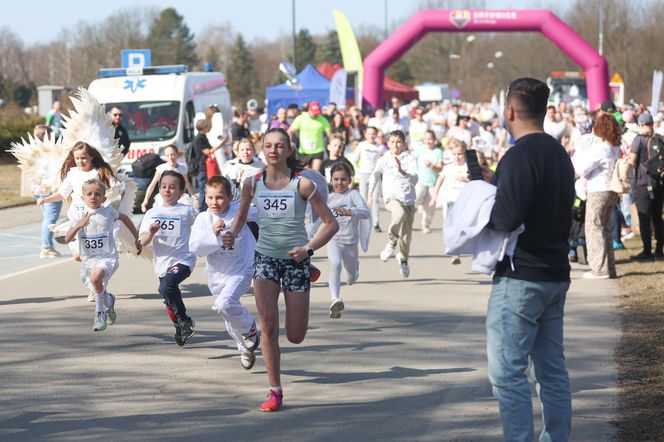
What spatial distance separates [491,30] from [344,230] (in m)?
27.9

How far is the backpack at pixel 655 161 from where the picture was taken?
1479 centimetres

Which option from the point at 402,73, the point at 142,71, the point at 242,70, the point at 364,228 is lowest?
the point at 364,228

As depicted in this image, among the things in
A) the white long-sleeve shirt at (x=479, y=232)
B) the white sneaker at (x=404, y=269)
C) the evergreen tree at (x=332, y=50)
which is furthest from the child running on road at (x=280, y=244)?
the evergreen tree at (x=332, y=50)

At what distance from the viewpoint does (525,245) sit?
5.49 metres

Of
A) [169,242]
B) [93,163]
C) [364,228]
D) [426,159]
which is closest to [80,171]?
[93,163]

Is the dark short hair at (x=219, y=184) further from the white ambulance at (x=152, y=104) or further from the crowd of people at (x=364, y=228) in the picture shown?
the white ambulance at (x=152, y=104)

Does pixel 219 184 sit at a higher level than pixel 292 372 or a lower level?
higher

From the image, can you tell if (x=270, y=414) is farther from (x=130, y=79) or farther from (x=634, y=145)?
(x=130, y=79)

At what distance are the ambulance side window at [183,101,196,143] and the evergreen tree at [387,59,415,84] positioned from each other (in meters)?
99.7

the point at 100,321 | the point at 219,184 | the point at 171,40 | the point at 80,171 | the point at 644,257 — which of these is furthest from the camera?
the point at 171,40

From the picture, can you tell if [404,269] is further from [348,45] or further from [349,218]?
[348,45]

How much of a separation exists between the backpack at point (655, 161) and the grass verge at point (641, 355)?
1.22 m

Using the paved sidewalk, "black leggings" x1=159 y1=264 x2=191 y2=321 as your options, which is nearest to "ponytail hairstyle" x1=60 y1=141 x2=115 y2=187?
the paved sidewalk

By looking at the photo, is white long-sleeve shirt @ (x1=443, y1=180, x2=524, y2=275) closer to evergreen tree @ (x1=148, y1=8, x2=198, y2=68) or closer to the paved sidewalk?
the paved sidewalk
